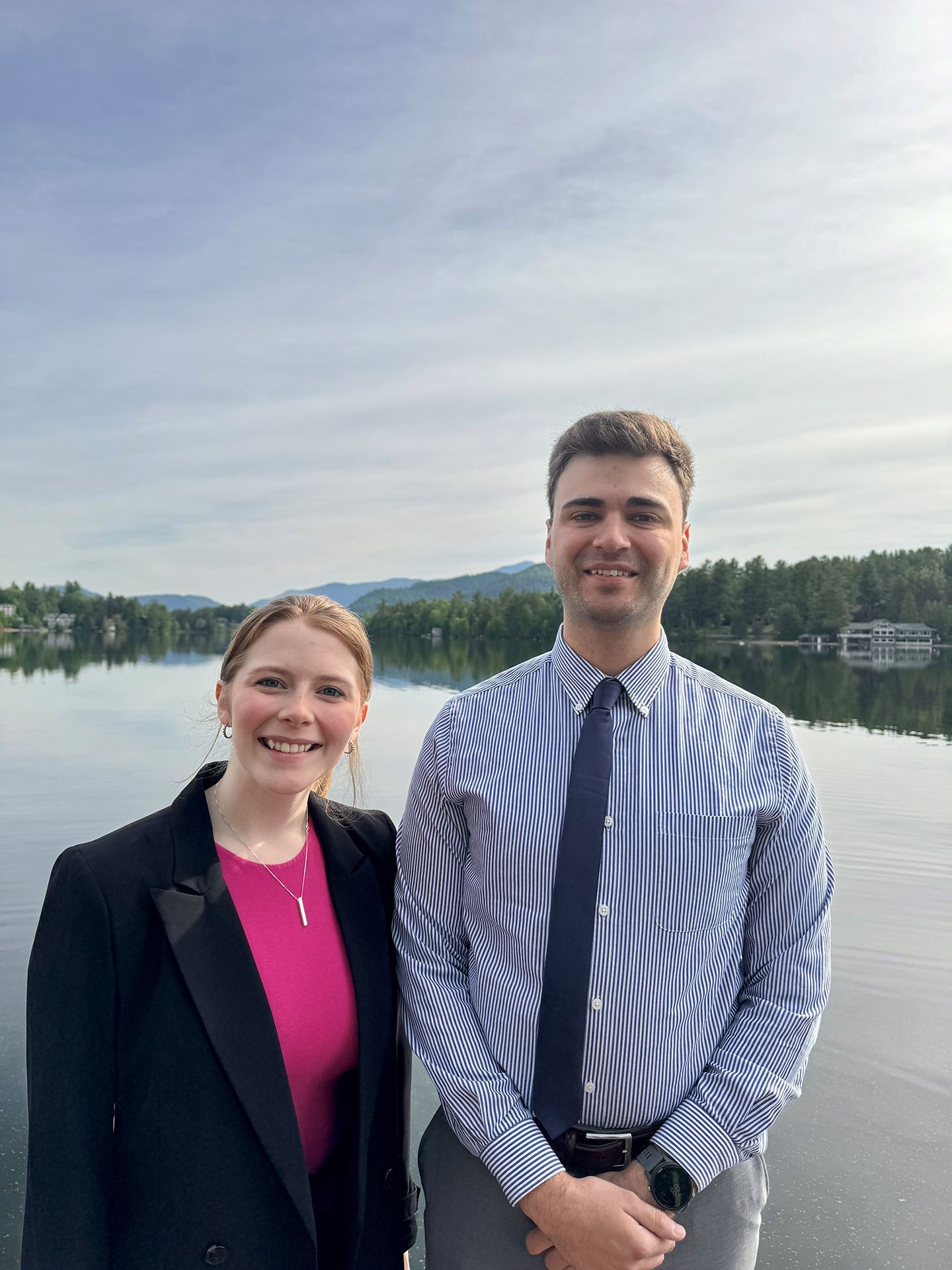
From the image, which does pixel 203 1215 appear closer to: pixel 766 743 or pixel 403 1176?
pixel 403 1176

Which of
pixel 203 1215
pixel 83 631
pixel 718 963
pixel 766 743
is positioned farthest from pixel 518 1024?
pixel 83 631

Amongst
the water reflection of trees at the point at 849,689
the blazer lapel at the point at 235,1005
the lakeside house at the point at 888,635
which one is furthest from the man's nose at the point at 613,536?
the lakeside house at the point at 888,635

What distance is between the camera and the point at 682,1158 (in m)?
2.24

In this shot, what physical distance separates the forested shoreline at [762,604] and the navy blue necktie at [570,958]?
8434cm

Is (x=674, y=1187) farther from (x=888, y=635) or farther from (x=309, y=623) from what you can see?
(x=888, y=635)

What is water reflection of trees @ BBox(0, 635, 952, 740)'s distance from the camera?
27656 mm

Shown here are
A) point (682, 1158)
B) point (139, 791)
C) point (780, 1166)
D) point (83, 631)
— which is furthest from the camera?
point (83, 631)

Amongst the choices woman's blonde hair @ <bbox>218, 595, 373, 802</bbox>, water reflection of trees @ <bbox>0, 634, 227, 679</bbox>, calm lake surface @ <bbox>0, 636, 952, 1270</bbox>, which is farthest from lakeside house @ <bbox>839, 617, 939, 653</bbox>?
woman's blonde hair @ <bbox>218, 595, 373, 802</bbox>

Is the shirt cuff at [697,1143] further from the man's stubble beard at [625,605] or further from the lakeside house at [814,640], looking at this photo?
the lakeside house at [814,640]

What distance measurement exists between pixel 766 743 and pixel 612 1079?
1015 millimetres

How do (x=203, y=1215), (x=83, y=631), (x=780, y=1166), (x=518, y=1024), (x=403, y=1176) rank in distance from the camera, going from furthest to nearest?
(x=83, y=631) → (x=780, y=1166) → (x=403, y=1176) → (x=518, y=1024) → (x=203, y=1215)

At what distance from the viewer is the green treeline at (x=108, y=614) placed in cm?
14012

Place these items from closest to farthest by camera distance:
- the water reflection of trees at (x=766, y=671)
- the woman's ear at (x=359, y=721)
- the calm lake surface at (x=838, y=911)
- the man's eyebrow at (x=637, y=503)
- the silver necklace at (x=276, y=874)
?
1. the silver necklace at (x=276, y=874)
2. the man's eyebrow at (x=637, y=503)
3. the woman's ear at (x=359, y=721)
4. the calm lake surface at (x=838, y=911)
5. the water reflection of trees at (x=766, y=671)

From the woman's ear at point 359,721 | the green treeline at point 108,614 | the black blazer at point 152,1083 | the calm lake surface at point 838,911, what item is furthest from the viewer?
the green treeline at point 108,614
